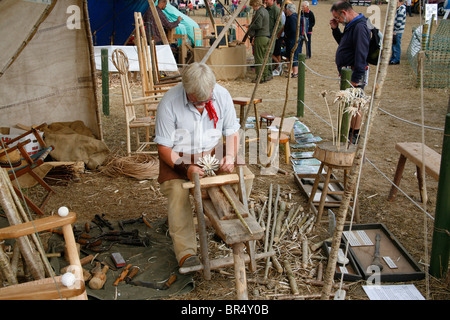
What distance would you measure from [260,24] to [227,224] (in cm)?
760

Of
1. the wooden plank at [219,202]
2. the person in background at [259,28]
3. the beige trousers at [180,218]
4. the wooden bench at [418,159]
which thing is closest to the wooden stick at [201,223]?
the wooden plank at [219,202]

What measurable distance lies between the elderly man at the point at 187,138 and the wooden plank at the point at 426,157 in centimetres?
168

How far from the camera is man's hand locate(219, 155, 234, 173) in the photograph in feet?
9.80

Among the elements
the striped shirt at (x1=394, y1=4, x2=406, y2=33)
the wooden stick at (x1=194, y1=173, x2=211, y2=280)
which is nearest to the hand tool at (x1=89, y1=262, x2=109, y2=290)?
the wooden stick at (x1=194, y1=173, x2=211, y2=280)

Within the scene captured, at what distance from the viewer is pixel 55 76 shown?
17.4 feet

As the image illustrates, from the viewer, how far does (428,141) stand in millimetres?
5598

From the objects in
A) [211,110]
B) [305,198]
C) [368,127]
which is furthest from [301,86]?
[368,127]

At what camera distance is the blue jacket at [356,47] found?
4.63 metres

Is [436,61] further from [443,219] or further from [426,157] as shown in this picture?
[443,219]

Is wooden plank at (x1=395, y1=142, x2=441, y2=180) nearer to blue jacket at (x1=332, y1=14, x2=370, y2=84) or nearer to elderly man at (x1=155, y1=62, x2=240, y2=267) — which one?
blue jacket at (x1=332, y1=14, x2=370, y2=84)

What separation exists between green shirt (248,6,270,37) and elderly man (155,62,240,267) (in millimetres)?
6570

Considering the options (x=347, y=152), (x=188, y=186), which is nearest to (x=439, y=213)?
(x=347, y=152)

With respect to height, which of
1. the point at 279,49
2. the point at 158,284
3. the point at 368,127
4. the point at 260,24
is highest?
the point at 260,24
